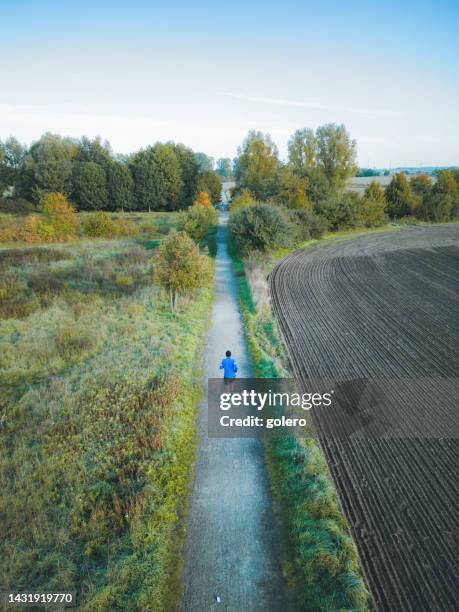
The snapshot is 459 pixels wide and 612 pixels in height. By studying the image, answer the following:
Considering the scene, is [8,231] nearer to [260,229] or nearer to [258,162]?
[260,229]

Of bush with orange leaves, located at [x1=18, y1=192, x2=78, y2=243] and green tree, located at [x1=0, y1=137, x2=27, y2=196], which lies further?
green tree, located at [x1=0, y1=137, x2=27, y2=196]

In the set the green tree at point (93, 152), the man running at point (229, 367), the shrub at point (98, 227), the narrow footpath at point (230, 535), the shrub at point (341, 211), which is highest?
the green tree at point (93, 152)

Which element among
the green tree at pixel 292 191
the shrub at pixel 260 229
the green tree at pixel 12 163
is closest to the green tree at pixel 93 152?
the green tree at pixel 12 163

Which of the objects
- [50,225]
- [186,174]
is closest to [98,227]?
[50,225]

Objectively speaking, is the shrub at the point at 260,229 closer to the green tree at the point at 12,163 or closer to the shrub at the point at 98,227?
the shrub at the point at 98,227

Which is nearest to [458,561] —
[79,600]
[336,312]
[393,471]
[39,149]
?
[393,471]

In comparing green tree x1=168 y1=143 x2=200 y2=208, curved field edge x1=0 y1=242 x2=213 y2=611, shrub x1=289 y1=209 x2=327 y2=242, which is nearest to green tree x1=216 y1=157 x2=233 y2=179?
green tree x1=168 y1=143 x2=200 y2=208

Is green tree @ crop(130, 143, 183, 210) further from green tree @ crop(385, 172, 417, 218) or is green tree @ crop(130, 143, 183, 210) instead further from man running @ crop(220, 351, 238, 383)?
man running @ crop(220, 351, 238, 383)
